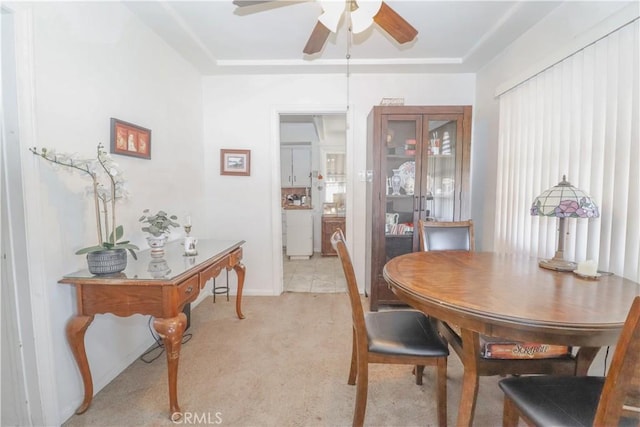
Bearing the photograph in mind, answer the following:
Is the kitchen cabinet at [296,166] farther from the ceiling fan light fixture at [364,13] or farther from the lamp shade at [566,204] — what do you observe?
the lamp shade at [566,204]

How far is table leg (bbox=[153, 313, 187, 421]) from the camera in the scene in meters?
1.40

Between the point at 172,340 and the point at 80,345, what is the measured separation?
0.51 metres

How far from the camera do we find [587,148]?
1660 mm

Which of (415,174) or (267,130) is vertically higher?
(267,130)

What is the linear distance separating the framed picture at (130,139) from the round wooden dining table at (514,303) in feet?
5.98

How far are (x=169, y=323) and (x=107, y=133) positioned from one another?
124cm

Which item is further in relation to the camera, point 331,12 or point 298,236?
point 298,236

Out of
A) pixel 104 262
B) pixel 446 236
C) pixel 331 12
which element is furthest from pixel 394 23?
pixel 104 262

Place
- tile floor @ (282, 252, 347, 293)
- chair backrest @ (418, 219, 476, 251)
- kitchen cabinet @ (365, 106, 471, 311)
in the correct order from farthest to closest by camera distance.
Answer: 1. tile floor @ (282, 252, 347, 293)
2. kitchen cabinet @ (365, 106, 471, 311)
3. chair backrest @ (418, 219, 476, 251)

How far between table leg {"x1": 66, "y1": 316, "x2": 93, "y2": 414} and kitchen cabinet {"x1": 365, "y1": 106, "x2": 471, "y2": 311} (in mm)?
2139

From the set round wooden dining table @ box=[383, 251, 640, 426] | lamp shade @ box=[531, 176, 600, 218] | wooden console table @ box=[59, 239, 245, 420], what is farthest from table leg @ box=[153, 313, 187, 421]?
lamp shade @ box=[531, 176, 600, 218]

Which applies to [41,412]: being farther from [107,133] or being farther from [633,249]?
[633,249]

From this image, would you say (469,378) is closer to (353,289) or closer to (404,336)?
(404,336)

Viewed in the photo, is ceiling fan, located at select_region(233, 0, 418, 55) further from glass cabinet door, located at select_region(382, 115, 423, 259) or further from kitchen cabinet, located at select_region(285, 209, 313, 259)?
kitchen cabinet, located at select_region(285, 209, 313, 259)
